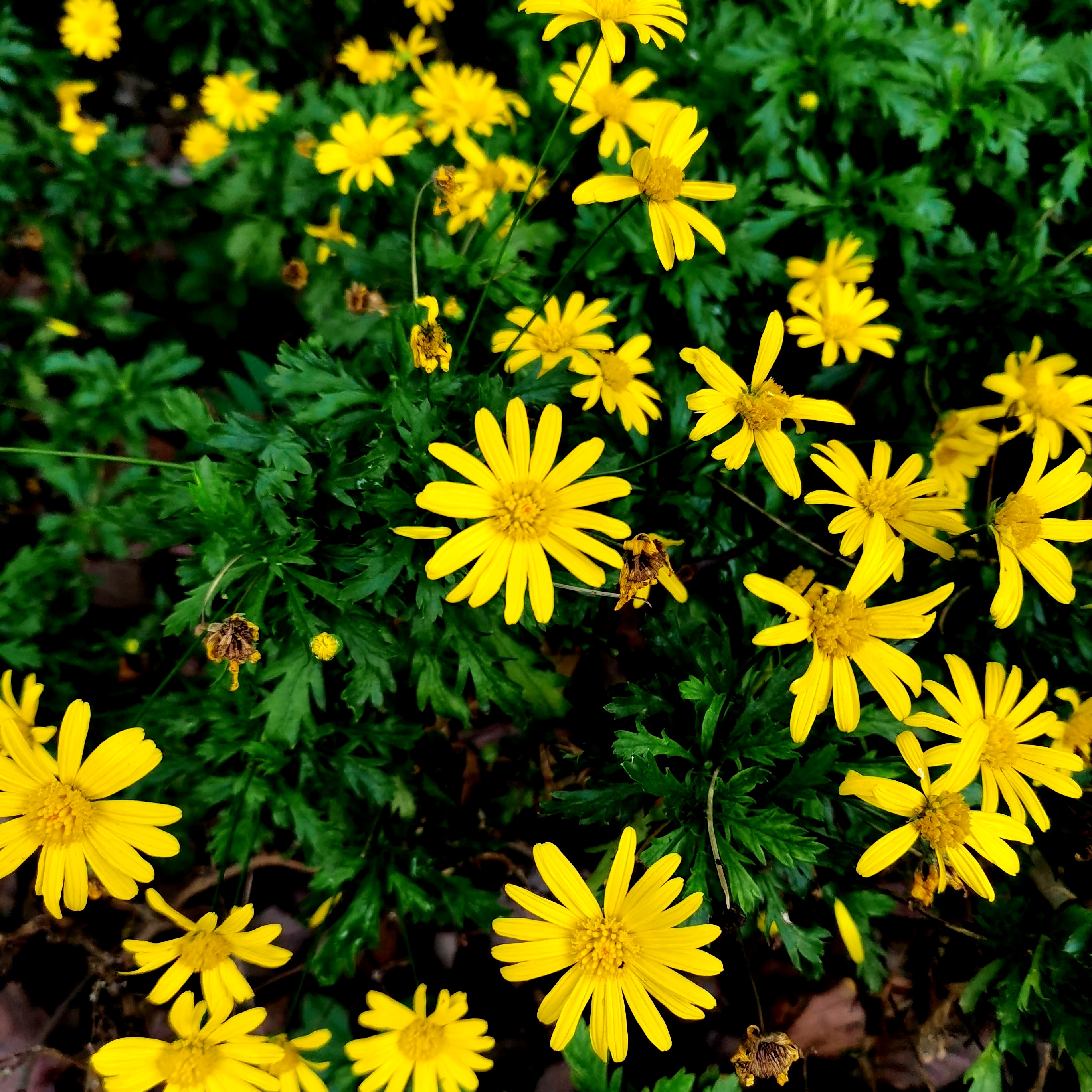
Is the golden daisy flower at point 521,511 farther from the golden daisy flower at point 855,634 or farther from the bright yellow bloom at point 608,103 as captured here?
the bright yellow bloom at point 608,103

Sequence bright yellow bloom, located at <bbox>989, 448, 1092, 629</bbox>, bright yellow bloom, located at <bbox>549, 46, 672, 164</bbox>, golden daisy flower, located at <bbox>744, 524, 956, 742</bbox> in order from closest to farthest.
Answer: golden daisy flower, located at <bbox>744, 524, 956, 742</bbox> < bright yellow bloom, located at <bbox>989, 448, 1092, 629</bbox> < bright yellow bloom, located at <bbox>549, 46, 672, 164</bbox>

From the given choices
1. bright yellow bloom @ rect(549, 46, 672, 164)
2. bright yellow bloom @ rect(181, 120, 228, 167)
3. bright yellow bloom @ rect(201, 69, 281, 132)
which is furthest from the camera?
bright yellow bloom @ rect(181, 120, 228, 167)

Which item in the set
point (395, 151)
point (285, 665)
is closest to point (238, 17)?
point (395, 151)

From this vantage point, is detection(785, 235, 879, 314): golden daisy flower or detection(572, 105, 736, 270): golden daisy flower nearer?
detection(572, 105, 736, 270): golden daisy flower

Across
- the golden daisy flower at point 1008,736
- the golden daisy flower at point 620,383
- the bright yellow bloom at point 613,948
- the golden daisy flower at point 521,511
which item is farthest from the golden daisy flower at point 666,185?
the bright yellow bloom at point 613,948

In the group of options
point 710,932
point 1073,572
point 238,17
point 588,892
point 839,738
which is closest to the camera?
point 710,932

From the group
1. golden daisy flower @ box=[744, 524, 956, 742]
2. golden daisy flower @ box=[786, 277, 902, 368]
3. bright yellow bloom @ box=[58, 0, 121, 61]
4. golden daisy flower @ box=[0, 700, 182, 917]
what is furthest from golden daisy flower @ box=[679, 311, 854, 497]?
bright yellow bloom @ box=[58, 0, 121, 61]

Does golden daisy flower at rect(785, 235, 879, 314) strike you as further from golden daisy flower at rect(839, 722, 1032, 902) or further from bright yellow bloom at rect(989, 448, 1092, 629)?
golden daisy flower at rect(839, 722, 1032, 902)

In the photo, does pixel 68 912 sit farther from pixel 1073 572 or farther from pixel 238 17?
pixel 238 17
